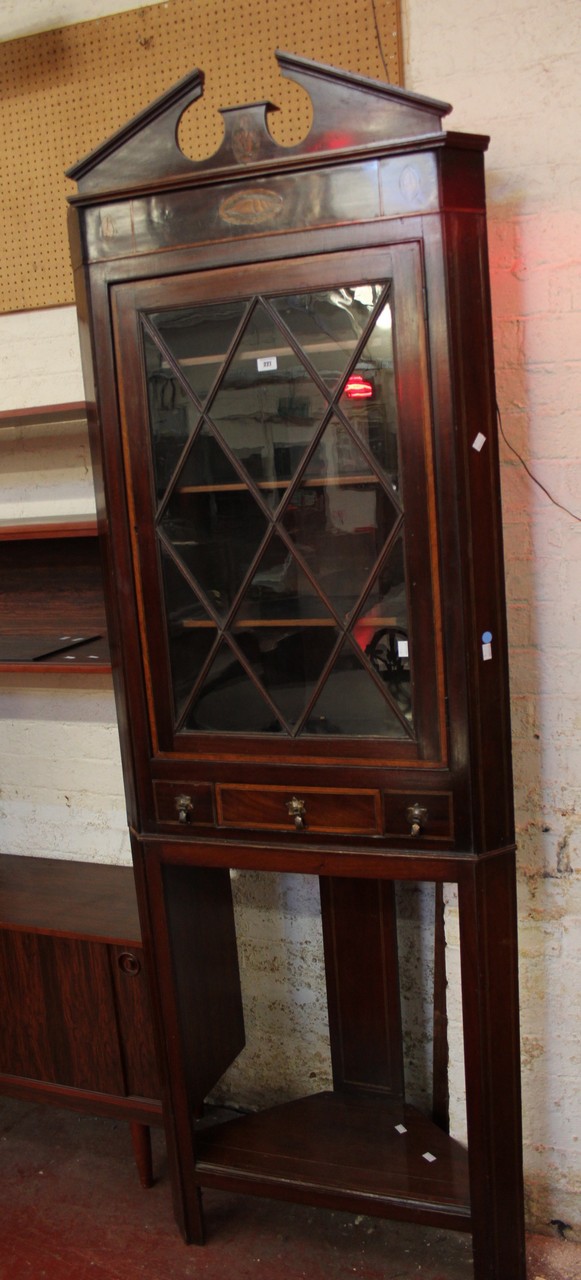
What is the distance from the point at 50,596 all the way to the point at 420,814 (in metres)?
1.23

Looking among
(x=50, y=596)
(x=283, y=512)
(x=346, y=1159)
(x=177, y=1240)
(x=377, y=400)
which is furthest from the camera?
(x=50, y=596)

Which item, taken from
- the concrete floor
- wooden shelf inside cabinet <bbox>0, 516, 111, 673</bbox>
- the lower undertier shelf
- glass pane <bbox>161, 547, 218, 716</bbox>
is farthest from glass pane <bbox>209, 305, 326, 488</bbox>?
the concrete floor

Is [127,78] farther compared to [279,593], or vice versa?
[127,78]

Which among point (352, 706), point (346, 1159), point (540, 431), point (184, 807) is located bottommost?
point (346, 1159)

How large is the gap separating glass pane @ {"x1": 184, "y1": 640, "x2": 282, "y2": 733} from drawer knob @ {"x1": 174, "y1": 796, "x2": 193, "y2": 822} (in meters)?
0.15

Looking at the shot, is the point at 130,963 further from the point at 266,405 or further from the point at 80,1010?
the point at 266,405

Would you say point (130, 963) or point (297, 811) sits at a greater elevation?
point (297, 811)

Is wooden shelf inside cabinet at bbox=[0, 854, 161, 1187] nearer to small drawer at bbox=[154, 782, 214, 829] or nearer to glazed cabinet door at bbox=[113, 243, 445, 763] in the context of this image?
small drawer at bbox=[154, 782, 214, 829]

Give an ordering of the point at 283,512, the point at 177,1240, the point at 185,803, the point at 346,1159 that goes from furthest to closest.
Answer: the point at 177,1240
the point at 346,1159
the point at 185,803
the point at 283,512

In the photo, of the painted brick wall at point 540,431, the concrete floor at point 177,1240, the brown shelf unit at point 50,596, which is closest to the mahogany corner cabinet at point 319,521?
the concrete floor at point 177,1240

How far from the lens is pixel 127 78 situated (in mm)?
2256

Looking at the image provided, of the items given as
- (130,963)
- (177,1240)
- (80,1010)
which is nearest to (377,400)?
(130,963)

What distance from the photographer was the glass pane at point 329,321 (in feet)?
5.58

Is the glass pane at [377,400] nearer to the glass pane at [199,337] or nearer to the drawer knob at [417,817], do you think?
the glass pane at [199,337]
